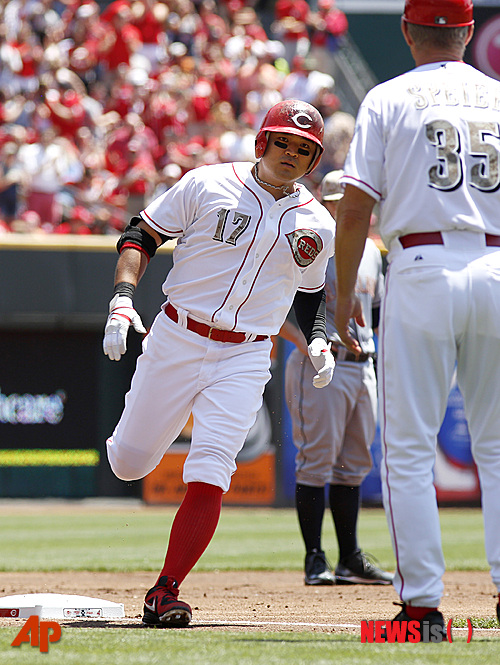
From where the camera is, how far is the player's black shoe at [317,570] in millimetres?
5672

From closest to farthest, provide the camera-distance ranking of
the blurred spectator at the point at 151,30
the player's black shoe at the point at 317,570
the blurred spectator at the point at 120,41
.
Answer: the player's black shoe at the point at 317,570 → the blurred spectator at the point at 120,41 → the blurred spectator at the point at 151,30

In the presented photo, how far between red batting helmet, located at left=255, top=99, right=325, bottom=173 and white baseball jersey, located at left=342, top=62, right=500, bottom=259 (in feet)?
2.32

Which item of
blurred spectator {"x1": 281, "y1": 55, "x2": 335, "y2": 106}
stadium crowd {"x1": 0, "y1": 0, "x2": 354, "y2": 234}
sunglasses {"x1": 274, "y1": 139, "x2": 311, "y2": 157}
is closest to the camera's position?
sunglasses {"x1": 274, "y1": 139, "x2": 311, "y2": 157}

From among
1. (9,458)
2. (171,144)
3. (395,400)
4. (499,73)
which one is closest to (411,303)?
(395,400)

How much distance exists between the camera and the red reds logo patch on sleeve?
402 cm

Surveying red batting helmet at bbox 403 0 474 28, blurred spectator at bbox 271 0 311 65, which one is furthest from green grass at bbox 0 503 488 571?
blurred spectator at bbox 271 0 311 65

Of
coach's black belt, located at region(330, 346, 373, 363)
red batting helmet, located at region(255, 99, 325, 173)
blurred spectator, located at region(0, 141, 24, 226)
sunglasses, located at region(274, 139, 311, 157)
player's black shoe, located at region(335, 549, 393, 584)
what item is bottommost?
player's black shoe, located at region(335, 549, 393, 584)

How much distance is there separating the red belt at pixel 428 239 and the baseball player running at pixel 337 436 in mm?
2417

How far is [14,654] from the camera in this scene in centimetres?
290

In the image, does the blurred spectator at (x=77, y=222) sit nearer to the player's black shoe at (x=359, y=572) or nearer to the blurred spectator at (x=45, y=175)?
the blurred spectator at (x=45, y=175)

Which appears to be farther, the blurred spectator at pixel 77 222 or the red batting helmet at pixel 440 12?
the blurred spectator at pixel 77 222

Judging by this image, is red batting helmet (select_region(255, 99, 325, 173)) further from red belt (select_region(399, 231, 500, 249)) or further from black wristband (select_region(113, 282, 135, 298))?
red belt (select_region(399, 231, 500, 249))

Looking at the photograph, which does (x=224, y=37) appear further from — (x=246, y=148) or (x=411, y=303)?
(x=411, y=303)

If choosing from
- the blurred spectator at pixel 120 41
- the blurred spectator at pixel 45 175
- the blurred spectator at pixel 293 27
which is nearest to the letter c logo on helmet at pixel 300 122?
the blurred spectator at pixel 45 175
